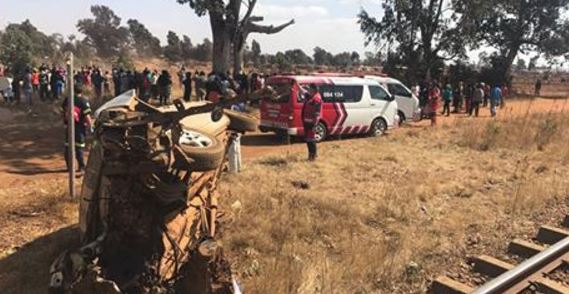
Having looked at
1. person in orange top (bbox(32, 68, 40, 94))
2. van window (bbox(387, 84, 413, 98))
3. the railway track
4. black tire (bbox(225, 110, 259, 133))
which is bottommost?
the railway track

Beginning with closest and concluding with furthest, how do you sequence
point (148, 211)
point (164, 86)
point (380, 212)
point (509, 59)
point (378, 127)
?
point (148, 211) < point (380, 212) < point (378, 127) < point (164, 86) < point (509, 59)

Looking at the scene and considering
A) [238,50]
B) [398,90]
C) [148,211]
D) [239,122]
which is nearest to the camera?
[148,211]

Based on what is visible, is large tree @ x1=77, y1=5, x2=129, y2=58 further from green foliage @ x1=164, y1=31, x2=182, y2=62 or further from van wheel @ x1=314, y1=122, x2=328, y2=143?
van wheel @ x1=314, y1=122, x2=328, y2=143

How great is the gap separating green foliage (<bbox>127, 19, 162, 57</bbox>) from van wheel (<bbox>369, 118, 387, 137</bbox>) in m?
55.4

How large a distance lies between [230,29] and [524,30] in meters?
28.9

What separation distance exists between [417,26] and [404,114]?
17.6 meters

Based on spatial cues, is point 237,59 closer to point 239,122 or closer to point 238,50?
point 238,50

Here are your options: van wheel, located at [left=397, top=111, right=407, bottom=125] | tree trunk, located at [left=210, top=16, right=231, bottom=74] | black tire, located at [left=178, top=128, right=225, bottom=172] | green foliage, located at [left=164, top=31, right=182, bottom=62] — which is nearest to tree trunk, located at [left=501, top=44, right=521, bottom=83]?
van wheel, located at [left=397, top=111, right=407, bottom=125]

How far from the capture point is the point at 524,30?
4822 cm

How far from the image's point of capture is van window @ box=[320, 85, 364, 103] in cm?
1816

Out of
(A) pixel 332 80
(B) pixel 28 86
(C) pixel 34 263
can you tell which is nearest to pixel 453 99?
(A) pixel 332 80

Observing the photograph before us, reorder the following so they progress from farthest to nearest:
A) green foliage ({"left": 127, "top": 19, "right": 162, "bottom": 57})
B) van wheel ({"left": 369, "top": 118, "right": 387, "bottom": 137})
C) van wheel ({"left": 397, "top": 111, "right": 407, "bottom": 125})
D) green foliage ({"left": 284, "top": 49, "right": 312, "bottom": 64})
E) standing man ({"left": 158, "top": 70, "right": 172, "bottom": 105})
Result: 1. green foliage ({"left": 284, "top": 49, "right": 312, "bottom": 64})
2. green foliage ({"left": 127, "top": 19, "right": 162, "bottom": 57})
3. standing man ({"left": 158, "top": 70, "right": 172, "bottom": 105})
4. van wheel ({"left": 397, "top": 111, "right": 407, "bottom": 125})
5. van wheel ({"left": 369, "top": 118, "right": 387, "bottom": 137})

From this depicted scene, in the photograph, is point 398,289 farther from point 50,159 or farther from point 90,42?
point 90,42

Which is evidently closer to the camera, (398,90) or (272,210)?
(272,210)
